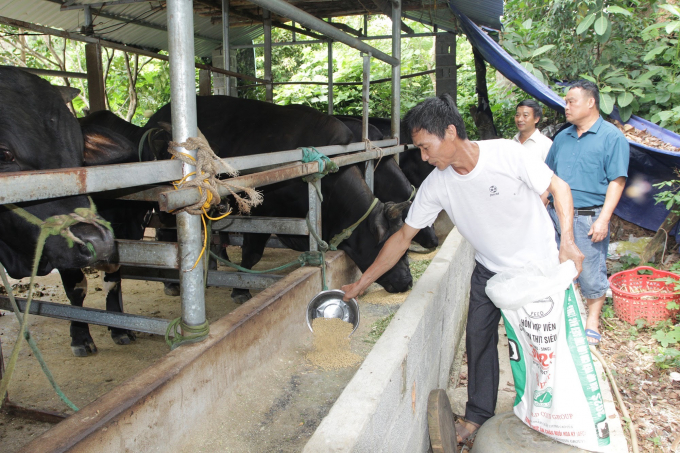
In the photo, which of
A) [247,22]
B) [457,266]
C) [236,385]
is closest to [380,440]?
[236,385]

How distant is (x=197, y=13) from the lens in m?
7.25

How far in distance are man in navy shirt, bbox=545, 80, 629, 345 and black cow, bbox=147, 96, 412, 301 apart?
4.97 ft

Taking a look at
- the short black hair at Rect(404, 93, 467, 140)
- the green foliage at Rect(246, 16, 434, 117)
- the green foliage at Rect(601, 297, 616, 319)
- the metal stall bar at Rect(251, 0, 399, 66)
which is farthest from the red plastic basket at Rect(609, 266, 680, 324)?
the green foliage at Rect(246, 16, 434, 117)

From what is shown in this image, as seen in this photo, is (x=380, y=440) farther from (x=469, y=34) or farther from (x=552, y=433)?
(x=469, y=34)

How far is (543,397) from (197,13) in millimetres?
6822

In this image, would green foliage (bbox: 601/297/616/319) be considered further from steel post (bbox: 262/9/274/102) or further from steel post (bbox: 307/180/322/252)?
steel post (bbox: 262/9/274/102)

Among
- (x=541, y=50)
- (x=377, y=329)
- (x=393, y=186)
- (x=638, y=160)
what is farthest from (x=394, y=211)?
(x=541, y=50)

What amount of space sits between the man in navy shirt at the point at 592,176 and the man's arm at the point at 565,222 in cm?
161

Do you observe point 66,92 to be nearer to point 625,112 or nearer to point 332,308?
point 332,308

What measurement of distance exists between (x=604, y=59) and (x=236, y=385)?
649 centimetres

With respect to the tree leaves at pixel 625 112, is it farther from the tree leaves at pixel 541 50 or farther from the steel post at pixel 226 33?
the steel post at pixel 226 33

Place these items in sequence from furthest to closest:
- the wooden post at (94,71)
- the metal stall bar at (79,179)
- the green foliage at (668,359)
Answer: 1. the wooden post at (94,71)
2. the green foliage at (668,359)
3. the metal stall bar at (79,179)

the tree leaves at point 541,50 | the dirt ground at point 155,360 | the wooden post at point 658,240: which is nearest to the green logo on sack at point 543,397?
the dirt ground at point 155,360

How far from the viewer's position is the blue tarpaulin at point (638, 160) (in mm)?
5500
